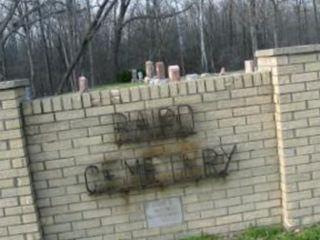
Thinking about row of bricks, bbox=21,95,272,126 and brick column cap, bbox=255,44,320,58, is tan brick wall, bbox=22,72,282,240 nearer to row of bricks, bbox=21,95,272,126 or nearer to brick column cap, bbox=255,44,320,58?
row of bricks, bbox=21,95,272,126

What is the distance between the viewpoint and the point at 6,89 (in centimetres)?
448

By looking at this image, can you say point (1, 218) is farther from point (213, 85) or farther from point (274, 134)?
point (274, 134)

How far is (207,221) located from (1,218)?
178 cm

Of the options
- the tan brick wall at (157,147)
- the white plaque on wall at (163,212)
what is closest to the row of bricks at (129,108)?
the tan brick wall at (157,147)

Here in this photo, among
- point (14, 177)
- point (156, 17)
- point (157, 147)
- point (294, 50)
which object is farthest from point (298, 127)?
point (156, 17)

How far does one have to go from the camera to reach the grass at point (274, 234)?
15.4ft

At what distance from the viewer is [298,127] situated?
15.8 ft

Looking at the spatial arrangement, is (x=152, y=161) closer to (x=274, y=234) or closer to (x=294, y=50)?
(x=274, y=234)

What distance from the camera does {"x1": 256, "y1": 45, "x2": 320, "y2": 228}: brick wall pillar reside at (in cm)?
475

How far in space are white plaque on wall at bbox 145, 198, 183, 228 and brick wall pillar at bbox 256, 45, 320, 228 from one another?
97cm

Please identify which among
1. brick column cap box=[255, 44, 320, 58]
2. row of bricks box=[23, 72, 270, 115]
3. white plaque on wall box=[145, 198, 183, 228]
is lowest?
white plaque on wall box=[145, 198, 183, 228]

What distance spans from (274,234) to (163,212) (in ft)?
3.28

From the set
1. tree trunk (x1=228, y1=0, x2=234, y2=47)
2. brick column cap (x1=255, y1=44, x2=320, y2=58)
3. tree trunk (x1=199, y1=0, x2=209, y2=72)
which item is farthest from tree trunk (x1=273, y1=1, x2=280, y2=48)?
brick column cap (x1=255, y1=44, x2=320, y2=58)

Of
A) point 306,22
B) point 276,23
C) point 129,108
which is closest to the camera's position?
point 129,108
